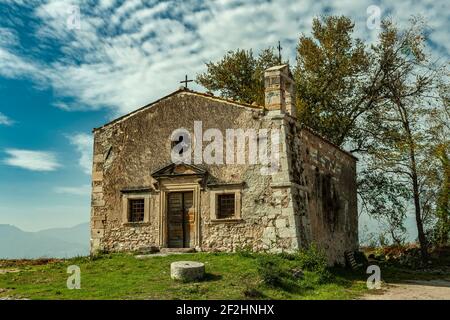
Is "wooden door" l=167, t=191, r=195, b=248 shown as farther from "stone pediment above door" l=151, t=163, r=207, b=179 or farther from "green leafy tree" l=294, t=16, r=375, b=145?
"green leafy tree" l=294, t=16, r=375, b=145

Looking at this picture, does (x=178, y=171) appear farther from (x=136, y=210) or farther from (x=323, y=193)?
(x=323, y=193)

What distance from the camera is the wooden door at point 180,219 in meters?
17.5

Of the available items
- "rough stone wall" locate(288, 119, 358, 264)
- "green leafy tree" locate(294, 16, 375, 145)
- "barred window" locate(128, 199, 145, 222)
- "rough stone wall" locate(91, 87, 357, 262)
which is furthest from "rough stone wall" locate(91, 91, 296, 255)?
"green leafy tree" locate(294, 16, 375, 145)

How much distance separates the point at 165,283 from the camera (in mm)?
12406

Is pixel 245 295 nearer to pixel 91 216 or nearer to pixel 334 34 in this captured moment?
pixel 91 216

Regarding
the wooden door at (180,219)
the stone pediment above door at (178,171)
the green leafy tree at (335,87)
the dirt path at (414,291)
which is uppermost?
the green leafy tree at (335,87)

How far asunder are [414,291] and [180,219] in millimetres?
7976

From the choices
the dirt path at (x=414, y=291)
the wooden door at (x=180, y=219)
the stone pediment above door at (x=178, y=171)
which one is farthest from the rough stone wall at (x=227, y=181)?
the dirt path at (x=414, y=291)

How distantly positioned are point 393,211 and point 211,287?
18.0 meters

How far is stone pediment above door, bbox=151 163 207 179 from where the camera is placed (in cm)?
1745

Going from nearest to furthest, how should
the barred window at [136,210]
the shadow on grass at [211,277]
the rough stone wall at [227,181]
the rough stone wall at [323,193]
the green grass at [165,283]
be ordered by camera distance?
the green grass at [165,283] < the shadow on grass at [211,277] < the rough stone wall at [227,181] < the rough stone wall at [323,193] < the barred window at [136,210]

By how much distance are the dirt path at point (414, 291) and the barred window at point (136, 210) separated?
870 centimetres

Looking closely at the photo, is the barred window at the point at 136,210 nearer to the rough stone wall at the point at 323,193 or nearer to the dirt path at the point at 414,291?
the rough stone wall at the point at 323,193

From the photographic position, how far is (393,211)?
1073 inches
